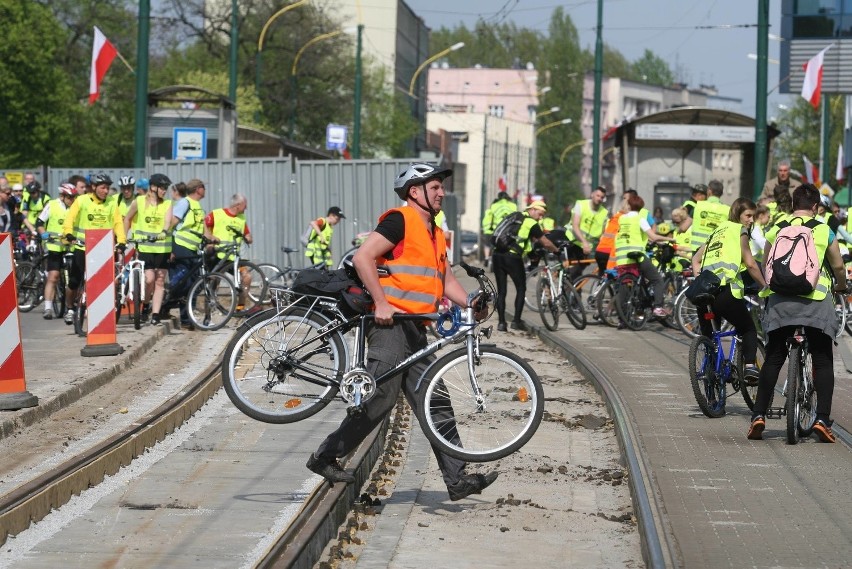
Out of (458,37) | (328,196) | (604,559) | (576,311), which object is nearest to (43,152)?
(328,196)

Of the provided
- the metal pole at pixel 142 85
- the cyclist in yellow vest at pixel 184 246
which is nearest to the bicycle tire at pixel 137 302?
the cyclist in yellow vest at pixel 184 246

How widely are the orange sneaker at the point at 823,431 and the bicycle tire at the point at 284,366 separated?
11.3ft

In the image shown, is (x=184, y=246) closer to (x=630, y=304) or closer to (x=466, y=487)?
(x=630, y=304)

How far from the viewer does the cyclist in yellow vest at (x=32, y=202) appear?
2603 centimetres

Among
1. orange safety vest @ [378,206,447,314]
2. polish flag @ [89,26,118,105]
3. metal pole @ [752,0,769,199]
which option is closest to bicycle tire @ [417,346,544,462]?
orange safety vest @ [378,206,447,314]

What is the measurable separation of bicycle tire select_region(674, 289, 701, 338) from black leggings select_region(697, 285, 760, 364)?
24.5 ft

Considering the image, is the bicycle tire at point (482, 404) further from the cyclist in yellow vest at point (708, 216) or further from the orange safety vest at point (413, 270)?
the cyclist in yellow vest at point (708, 216)

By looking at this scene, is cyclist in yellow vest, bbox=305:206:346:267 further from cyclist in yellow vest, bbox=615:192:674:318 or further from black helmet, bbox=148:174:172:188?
black helmet, bbox=148:174:172:188

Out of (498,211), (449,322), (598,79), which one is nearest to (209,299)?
(498,211)

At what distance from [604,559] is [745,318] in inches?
199

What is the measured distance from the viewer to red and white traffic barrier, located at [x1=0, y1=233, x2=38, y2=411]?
1166 cm

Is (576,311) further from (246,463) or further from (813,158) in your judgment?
(813,158)

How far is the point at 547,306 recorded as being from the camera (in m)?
21.0

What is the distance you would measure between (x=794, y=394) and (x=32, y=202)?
17926 mm
